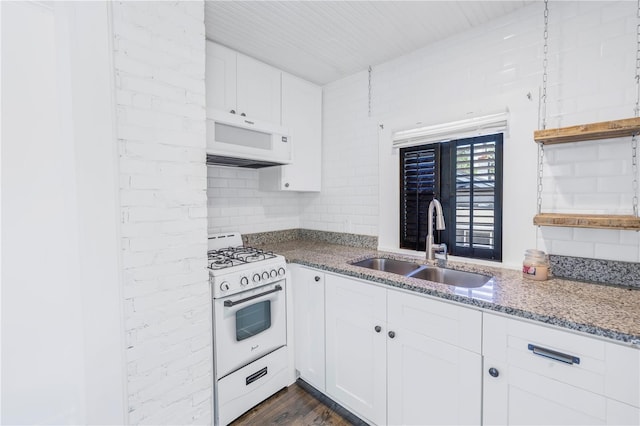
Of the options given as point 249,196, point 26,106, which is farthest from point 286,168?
point 26,106

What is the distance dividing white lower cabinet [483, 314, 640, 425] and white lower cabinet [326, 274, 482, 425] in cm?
8

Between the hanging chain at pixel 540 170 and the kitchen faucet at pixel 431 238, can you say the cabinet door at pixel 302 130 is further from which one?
the hanging chain at pixel 540 170

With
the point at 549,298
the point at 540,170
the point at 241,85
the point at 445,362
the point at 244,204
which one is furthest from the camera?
the point at 244,204

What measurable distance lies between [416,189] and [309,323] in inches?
52.5

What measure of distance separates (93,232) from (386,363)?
Answer: 166cm

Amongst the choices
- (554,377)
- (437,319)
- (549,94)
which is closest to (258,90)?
(549,94)

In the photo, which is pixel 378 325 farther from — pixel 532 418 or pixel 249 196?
Result: pixel 249 196

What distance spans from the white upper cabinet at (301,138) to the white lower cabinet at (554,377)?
6.14ft

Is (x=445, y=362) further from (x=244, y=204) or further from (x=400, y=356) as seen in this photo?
(x=244, y=204)

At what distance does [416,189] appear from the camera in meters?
2.29

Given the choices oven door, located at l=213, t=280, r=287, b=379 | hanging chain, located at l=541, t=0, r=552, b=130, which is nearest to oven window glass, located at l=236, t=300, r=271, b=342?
oven door, located at l=213, t=280, r=287, b=379

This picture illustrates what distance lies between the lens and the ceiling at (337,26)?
177 centimetres

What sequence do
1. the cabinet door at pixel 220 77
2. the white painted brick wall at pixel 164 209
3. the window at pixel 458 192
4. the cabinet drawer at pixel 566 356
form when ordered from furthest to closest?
the cabinet door at pixel 220 77 < the window at pixel 458 192 < the white painted brick wall at pixel 164 209 < the cabinet drawer at pixel 566 356

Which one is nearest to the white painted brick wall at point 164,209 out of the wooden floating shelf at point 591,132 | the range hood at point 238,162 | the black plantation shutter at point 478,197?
the range hood at point 238,162
